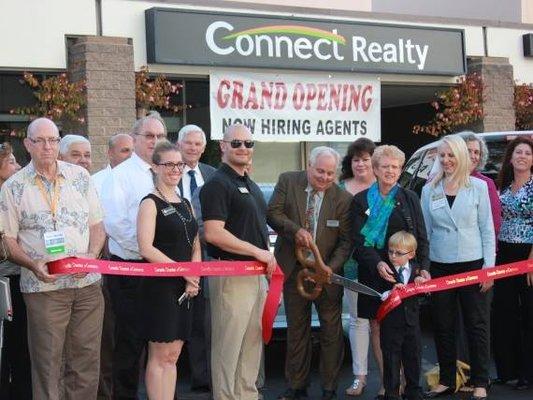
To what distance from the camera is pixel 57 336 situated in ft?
20.3

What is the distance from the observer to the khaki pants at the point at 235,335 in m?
6.84

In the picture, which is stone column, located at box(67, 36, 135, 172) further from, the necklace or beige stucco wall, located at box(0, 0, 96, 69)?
the necklace

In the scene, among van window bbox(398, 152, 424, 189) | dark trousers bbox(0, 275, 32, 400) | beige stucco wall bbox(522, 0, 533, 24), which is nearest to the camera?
dark trousers bbox(0, 275, 32, 400)

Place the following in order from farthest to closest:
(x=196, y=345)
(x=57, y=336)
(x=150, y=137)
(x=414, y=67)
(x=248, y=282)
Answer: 1. (x=414, y=67)
2. (x=196, y=345)
3. (x=150, y=137)
4. (x=248, y=282)
5. (x=57, y=336)

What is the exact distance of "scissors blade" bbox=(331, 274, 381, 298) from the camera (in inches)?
284

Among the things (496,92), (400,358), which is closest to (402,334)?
(400,358)

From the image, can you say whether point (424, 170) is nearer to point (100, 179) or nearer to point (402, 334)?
point (402, 334)

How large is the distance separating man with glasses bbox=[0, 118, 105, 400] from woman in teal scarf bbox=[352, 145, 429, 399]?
2.12 metres

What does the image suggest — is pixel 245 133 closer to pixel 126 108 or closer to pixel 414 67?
pixel 126 108

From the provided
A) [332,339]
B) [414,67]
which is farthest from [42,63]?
[332,339]

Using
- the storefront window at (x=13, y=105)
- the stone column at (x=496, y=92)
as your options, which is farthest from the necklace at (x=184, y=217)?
the stone column at (x=496, y=92)

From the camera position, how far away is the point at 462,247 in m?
7.55

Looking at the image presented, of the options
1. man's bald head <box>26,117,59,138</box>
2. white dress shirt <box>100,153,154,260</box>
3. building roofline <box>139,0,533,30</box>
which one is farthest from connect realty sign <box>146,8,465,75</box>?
man's bald head <box>26,117,59,138</box>

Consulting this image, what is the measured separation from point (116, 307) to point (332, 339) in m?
1.72
